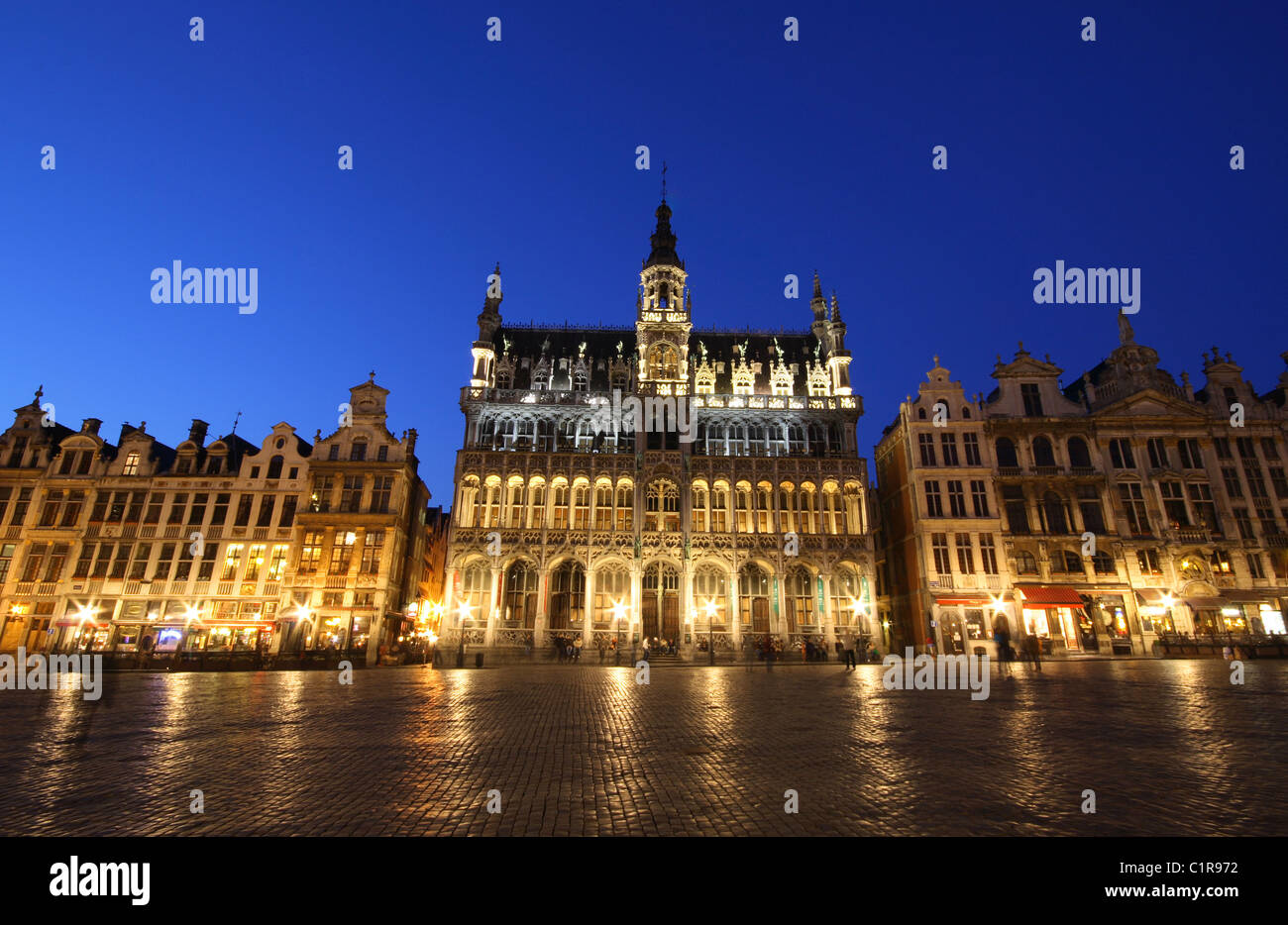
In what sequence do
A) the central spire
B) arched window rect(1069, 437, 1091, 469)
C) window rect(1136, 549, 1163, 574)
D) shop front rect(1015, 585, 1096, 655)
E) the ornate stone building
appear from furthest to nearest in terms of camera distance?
the central spire < arched window rect(1069, 437, 1091, 469) < window rect(1136, 549, 1163, 574) < the ornate stone building < shop front rect(1015, 585, 1096, 655)

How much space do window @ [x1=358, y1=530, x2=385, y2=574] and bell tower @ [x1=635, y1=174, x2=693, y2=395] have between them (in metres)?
23.5

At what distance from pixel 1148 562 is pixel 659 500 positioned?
34.3m

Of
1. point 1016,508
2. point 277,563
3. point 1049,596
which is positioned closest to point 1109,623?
point 1049,596

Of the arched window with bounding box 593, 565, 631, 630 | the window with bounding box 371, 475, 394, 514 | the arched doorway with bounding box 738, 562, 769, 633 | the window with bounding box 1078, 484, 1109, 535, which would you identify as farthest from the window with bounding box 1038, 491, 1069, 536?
the window with bounding box 371, 475, 394, 514

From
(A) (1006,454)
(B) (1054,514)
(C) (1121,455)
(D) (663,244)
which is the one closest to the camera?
(B) (1054,514)

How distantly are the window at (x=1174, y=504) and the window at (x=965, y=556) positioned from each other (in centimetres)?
1392

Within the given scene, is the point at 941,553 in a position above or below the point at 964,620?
above

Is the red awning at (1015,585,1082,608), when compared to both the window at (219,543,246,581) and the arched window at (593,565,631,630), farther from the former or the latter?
the window at (219,543,246,581)

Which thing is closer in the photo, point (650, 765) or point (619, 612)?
point (650, 765)

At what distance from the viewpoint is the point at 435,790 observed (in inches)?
295

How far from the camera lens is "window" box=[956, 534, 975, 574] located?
43.4 meters

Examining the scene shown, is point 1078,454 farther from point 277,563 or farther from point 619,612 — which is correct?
point 277,563

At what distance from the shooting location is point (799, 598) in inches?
1794

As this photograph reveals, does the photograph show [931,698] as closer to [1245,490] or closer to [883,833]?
[883,833]
